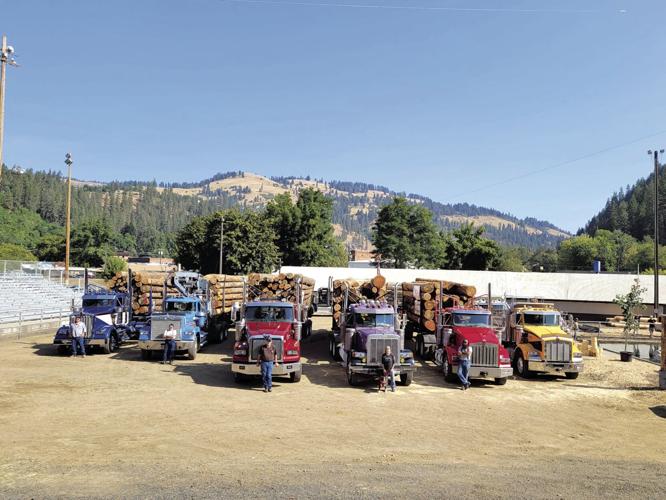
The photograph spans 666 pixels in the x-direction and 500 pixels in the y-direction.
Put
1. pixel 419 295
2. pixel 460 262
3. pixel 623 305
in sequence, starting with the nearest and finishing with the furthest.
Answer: pixel 419 295
pixel 623 305
pixel 460 262

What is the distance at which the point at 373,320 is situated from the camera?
1905 cm

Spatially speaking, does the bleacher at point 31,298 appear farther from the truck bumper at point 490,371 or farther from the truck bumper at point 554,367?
the truck bumper at point 554,367

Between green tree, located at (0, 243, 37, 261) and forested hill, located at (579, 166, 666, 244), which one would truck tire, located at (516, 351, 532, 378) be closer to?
green tree, located at (0, 243, 37, 261)

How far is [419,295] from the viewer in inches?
978

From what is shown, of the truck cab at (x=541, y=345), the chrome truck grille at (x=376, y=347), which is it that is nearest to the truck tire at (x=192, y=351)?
the chrome truck grille at (x=376, y=347)

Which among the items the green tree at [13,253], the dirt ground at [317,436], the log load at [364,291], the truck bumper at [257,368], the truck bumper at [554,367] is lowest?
the dirt ground at [317,436]

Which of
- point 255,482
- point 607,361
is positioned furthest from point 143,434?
point 607,361

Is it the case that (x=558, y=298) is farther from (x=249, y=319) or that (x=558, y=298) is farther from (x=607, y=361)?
(x=249, y=319)

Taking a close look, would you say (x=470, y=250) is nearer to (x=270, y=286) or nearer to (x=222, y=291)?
(x=222, y=291)

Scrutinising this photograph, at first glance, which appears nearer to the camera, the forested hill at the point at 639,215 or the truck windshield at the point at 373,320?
the truck windshield at the point at 373,320

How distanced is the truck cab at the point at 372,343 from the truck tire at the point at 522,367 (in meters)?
4.73

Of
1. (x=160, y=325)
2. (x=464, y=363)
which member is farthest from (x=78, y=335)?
(x=464, y=363)

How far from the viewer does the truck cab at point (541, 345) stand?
63.9 ft

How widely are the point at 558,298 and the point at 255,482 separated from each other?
171 ft
